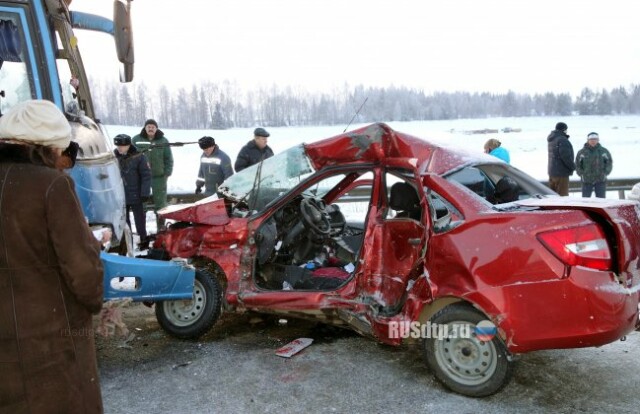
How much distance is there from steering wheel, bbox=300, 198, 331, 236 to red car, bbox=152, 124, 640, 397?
13mm

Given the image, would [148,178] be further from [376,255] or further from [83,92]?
[376,255]

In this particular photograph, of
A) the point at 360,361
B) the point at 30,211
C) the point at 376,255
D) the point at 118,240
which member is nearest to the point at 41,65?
the point at 118,240

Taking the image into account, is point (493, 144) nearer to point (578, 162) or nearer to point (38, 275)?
point (578, 162)

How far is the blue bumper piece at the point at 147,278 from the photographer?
3.97 meters

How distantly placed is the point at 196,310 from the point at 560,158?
26.9 ft

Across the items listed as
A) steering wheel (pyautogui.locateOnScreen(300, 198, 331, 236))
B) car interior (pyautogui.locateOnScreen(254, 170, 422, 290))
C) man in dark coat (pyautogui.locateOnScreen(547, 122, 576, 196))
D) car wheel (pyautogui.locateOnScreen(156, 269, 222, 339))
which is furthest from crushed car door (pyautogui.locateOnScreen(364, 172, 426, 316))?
man in dark coat (pyautogui.locateOnScreen(547, 122, 576, 196))

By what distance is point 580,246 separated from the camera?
3.19 meters

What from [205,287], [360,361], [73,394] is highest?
[73,394]

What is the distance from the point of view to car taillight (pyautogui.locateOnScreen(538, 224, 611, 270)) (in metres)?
3.18

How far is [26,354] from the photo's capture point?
2154mm

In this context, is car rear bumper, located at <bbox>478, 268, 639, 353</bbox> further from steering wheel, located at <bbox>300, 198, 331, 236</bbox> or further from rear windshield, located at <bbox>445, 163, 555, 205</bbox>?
steering wheel, located at <bbox>300, 198, 331, 236</bbox>

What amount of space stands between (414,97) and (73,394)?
56053 millimetres

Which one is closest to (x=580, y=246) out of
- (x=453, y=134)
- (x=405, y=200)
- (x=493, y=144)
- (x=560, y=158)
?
(x=405, y=200)

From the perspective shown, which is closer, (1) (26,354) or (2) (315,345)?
(1) (26,354)
